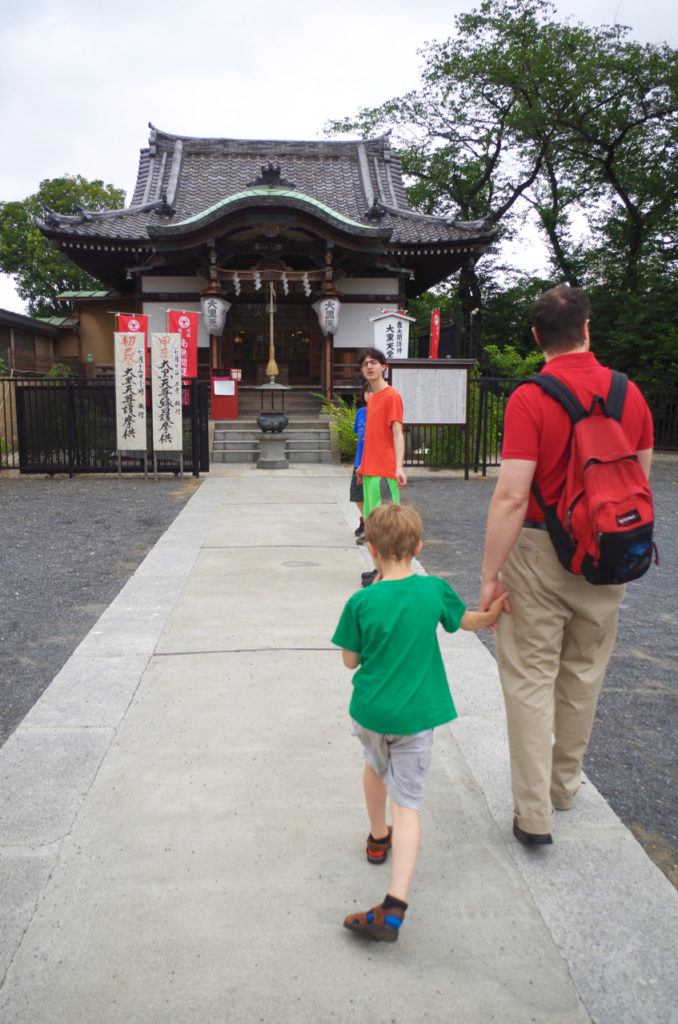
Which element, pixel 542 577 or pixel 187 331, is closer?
pixel 542 577

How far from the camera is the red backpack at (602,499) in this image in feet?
6.88

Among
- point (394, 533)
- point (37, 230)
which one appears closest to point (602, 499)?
point (394, 533)

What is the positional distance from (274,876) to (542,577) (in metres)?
1.24

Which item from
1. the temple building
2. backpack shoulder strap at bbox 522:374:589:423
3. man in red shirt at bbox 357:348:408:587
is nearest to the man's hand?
backpack shoulder strap at bbox 522:374:589:423

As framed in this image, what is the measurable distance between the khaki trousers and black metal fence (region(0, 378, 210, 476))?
1034 centimetres

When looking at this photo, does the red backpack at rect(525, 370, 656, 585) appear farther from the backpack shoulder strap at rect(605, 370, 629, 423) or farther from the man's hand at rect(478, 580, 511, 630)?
the man's hand at rect(478, 580, 511, 630)

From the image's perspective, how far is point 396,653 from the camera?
2.03 metres

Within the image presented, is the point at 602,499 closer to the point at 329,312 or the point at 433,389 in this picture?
the point at 433,389

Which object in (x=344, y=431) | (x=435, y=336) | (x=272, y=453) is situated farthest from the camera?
(x=435, y=336)

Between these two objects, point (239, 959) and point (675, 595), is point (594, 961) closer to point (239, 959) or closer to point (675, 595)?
point (239, 959)

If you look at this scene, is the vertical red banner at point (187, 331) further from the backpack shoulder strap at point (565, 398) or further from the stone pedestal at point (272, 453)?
the backpack shoulder strap at point (565, 398)

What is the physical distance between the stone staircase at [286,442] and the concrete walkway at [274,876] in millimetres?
11498

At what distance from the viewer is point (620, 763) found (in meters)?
3.03

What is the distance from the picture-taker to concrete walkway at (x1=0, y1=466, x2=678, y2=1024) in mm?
1804
